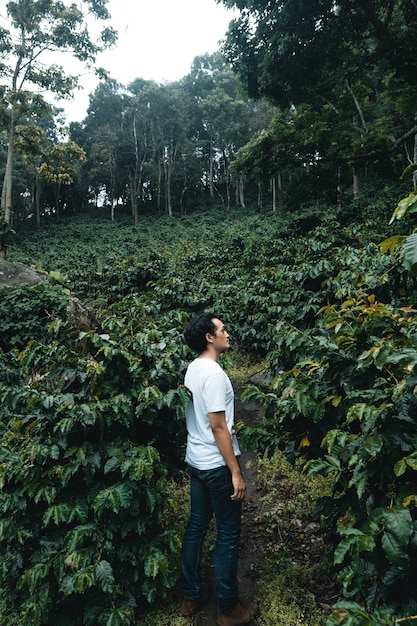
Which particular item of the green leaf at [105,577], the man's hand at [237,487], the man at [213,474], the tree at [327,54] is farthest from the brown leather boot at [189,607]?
the tree at [327,54]

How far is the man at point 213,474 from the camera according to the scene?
223 centimetres

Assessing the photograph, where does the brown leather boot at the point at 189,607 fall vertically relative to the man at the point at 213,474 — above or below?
below

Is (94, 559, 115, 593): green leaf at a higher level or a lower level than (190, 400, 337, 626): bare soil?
higher

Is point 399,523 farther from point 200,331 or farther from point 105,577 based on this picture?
point 105,577

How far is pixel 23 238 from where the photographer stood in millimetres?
27141

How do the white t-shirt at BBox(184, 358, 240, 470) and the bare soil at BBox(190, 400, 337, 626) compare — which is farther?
the bare soil at BBox(190, 400, 337, 626)

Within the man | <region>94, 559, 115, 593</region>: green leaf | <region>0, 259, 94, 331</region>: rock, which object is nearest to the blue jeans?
the man

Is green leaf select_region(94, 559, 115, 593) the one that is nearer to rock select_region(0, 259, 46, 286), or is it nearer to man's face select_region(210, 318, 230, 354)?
man's face select_region(210, 318, 230, 354)

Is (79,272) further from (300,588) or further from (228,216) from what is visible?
(228,216)

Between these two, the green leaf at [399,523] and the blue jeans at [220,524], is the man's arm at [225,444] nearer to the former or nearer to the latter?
the blue jeans at [220,524]

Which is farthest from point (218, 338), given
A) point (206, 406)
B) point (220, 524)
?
point (220, 524)

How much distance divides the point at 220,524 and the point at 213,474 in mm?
336

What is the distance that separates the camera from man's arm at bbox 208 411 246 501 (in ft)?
7.25

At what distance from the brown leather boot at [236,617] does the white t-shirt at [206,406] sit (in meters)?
0.97
